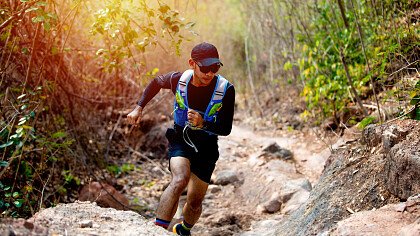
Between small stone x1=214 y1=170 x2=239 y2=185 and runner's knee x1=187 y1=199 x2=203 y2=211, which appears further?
Answer: small stone x1=214 y1=170 x2=239 y2=185

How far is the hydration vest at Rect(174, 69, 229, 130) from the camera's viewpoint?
15.1ft

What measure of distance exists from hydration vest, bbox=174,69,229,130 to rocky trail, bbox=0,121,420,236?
3.06 feet

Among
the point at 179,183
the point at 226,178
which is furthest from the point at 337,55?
the point at 179,183

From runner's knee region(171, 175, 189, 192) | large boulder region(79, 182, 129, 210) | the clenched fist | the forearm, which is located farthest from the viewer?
large boulder region(79, 182, 129, 210)

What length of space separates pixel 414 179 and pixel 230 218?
9.21ft

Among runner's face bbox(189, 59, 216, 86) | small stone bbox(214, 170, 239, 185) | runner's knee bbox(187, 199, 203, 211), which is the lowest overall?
small stone bbox(214, 170, 239, 185)

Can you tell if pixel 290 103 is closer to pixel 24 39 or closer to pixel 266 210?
pixel 266 210

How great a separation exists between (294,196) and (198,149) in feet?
6.80

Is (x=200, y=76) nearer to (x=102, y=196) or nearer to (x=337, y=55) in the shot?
(x=102, y=196)

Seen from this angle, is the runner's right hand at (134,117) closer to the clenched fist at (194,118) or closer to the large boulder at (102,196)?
the clenched fist at (194,118)

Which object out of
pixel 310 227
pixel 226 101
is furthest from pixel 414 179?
pixel 226 101

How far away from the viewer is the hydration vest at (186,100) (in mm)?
4602

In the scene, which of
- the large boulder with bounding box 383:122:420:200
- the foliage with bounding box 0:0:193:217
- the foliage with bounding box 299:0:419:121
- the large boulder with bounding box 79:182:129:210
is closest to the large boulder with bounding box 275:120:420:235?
the large boulder with bounding box 383:122:420:200

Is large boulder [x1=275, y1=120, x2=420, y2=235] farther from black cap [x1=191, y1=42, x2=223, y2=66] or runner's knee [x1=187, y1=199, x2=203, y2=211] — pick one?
black cap [x1=191, y1=42, x2=223, y2=66]
